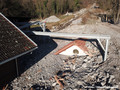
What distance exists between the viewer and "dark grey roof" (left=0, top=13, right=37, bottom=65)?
6574mm

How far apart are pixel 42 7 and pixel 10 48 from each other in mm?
29109

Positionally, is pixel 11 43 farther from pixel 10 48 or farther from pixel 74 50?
pixel 74 50

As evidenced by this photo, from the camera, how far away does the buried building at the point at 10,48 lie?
6.57 m

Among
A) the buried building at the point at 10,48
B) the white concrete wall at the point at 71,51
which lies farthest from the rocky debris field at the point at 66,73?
the buried building at the point at 10,48

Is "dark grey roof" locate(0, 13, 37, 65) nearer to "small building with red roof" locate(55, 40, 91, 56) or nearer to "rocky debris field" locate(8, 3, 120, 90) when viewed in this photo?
"rocky debris field" locate(8, 3, 120, 90)

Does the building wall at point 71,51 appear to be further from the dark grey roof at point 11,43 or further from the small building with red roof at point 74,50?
the dark grey roof at point 11,43

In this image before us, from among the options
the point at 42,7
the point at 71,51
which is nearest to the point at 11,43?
the point at 71,51

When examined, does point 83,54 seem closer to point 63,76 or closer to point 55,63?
point 55,63

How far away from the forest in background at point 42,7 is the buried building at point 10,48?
736 inches

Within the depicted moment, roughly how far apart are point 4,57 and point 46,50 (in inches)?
275

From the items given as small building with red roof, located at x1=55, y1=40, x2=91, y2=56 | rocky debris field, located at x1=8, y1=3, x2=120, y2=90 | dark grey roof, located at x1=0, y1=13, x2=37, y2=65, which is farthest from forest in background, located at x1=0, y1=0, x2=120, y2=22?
small building with red roof, located at x1=55, y1=40, x2=91, y2=56

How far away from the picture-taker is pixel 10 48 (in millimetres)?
7098

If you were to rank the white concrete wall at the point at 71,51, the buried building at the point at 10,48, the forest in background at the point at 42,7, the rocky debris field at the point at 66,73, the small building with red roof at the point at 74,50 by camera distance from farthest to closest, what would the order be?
the forest in background at the point at 42,7
the white concrete wall at the point at 71,51
the small building with red roof at the point at 74,50
the rocky debris field at the point at 66,73
the buried building at the point at 10,48

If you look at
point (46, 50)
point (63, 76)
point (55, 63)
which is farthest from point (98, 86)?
point (46, 50)
